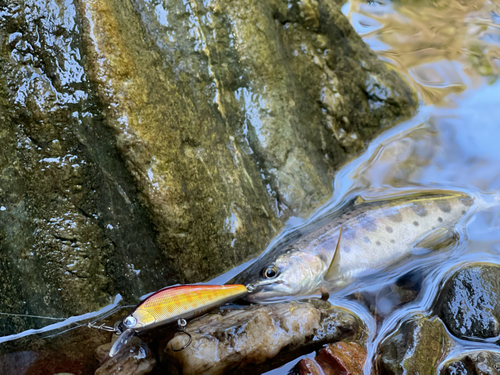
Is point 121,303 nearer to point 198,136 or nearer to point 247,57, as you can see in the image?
point 198,136

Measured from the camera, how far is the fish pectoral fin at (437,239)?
392cm

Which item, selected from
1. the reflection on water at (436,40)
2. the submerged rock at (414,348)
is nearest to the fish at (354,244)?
the submerged rock at (414,348)

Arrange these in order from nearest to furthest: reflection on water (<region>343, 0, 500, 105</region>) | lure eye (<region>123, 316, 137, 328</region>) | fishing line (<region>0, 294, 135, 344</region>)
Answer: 1. lure eye (<region>123, 316, 137, 328</region>)
2. fishing line (<region>0, 294, 135, 344</region>)
3. reflection on water (<region>343, 0, 500, 105</region>)

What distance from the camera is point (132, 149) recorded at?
2.91 meters

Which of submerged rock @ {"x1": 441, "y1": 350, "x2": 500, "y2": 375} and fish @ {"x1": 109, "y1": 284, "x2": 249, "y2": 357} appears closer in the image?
fish @ {"x1": 109, "y1": 284, "x2": 249, "y2": 357}

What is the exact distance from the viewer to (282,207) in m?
3.95

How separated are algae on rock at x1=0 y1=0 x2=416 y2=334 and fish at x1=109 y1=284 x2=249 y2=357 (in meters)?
0.26

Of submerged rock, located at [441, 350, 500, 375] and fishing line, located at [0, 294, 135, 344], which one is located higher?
fishing line, located at [0, 294, 135, 344]

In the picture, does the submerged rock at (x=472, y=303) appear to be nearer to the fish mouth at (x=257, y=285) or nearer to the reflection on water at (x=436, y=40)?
the fish mouth at (x=257, y=285)

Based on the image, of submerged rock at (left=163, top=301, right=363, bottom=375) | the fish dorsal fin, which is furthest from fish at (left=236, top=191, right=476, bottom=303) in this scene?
submerged rock at (left=163, top=301, right=363, bottom=375)

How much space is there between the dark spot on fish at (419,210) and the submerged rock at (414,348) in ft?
3.74

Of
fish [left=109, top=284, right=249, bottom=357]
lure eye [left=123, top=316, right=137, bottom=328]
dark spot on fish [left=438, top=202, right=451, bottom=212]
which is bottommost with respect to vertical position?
dark spot on fish [left=438, top=202, right=451, bottom=212]

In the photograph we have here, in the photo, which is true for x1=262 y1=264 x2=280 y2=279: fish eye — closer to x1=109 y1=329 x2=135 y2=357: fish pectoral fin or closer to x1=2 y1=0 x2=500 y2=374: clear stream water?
x1=2 y1=0 x2=500 y2=374: clear stream water

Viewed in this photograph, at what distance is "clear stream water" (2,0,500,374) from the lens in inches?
148
